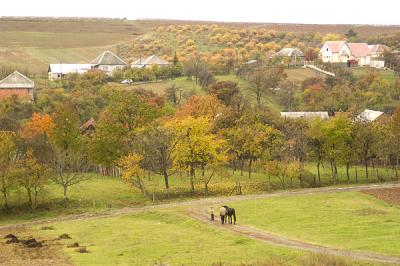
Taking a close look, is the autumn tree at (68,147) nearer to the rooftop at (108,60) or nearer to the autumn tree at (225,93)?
the autumn tree at (225,93)

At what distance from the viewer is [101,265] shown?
34.0m

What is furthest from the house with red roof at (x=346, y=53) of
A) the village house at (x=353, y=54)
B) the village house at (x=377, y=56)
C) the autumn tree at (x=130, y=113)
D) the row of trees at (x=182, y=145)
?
the autumn tree at (x=130, y=113)

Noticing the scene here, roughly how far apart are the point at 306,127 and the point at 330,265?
4839 centimetres

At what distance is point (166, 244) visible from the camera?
39.1 meters

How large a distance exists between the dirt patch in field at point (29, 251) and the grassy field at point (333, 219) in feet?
48.5

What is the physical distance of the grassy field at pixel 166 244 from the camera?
3338 centimetres

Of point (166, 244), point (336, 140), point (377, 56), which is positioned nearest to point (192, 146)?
point (336, 140)

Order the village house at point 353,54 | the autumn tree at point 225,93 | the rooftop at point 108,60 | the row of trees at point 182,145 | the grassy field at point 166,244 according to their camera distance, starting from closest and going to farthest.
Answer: the grassy field at point 166,244, the row of trees at point 182,145, the autumn tree at point 225,93, the rooftop at point 108,60, the village house at point 353,54

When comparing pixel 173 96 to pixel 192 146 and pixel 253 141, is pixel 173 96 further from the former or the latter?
pixel 192 146

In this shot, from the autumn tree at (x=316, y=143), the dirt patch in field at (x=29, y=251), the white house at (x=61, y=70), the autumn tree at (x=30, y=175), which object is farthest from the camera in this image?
the white house at (x=61, y=70)

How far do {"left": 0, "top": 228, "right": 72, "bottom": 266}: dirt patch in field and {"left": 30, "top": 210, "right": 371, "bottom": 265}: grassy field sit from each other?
829 millimetres

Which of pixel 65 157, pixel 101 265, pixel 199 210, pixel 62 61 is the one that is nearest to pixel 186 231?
pixel 199 210

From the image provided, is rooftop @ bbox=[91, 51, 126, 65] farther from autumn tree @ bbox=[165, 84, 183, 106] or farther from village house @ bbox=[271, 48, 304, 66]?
village house @ bbox=[271, 48, 304, 66]

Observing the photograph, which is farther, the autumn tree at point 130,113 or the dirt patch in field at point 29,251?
the autumn tree at point 130,113
